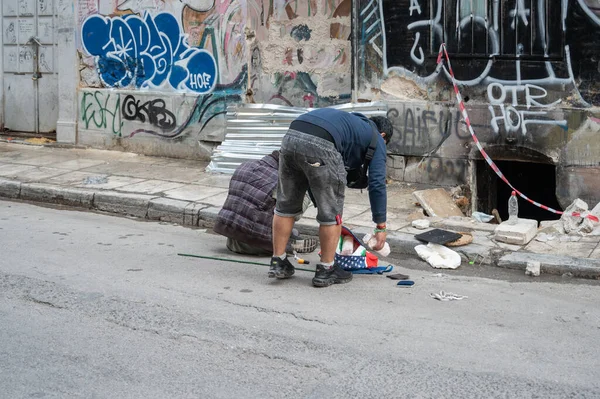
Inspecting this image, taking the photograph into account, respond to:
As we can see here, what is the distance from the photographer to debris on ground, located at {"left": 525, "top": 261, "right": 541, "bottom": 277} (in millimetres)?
7146

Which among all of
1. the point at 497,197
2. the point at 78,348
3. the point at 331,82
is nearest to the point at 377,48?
the point at 331,82

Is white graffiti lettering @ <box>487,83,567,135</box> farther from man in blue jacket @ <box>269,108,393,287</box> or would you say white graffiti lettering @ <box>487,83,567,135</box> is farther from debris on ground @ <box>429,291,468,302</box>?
debris on ground @ <box>429,291,468,302</box>

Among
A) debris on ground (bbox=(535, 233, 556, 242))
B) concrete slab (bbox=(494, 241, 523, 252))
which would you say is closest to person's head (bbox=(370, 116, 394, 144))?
concrete slab (bbox=(494, 241, 523, 252))

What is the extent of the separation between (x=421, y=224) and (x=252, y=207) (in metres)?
1.84

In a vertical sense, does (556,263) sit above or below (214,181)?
below

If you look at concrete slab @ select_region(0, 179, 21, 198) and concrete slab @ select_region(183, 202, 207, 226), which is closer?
concrete slab @ select_region(183, 202, 207, 226)

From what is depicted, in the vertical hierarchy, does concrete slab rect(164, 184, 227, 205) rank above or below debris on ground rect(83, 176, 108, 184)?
below

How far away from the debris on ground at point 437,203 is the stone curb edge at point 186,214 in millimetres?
911

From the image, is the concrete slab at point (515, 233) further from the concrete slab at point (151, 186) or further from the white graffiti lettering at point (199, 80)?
the white graffiti lettering at point (199, 80)

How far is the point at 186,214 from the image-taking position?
30.3ft

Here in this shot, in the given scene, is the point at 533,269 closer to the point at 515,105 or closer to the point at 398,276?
the point at 398,276

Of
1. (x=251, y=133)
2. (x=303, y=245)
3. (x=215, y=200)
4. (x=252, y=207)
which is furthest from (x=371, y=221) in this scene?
(x=251, y=133)

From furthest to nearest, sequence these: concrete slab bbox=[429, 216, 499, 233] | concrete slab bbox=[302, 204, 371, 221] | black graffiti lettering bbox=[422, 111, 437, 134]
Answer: black graffiti lettering bbox=[422, 111, 437, 134], concrete slab bbox=[302, 204, 371, 221], concrete slab bbox=[429, 216, 499, 233]

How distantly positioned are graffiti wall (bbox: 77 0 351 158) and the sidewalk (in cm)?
45
